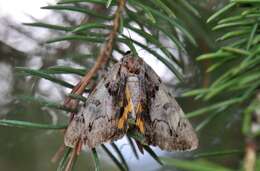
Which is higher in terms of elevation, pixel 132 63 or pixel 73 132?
pixel 132 63

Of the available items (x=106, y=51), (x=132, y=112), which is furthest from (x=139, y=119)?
(x=106, y=51)

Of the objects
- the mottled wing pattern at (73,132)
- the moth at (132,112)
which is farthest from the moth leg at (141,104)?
the mottled wing pattern at (73,132)

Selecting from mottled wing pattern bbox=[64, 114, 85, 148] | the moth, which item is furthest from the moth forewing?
mottled wing pattern bbox=[64, 114, 85, 148]

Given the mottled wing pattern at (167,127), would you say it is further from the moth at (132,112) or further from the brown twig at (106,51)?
the brown twig at (106,51)

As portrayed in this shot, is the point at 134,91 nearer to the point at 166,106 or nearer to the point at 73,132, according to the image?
the point at 166,106

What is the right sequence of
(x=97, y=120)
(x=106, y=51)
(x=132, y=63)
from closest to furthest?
1. (x=106, y=51)
2. (x=97, y=120)
3. (x=132, y=63)

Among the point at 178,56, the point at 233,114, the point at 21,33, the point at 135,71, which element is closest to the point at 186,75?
the point at 178,56
